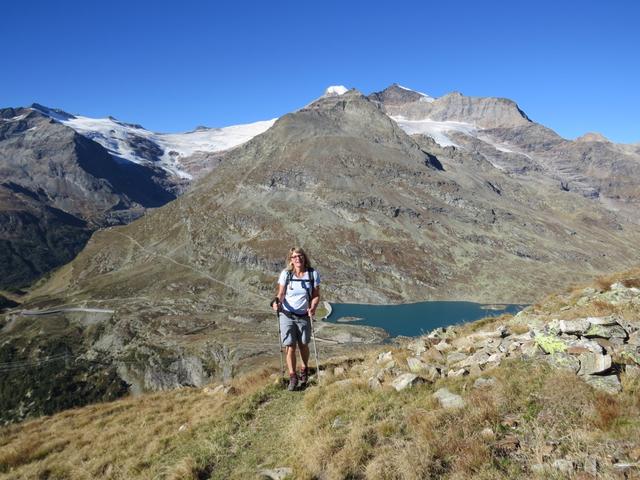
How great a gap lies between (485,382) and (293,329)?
669cm

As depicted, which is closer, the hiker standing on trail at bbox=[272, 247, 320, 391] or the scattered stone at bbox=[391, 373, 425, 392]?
the scattered stone at bbox=[391, 373, 425, 392]

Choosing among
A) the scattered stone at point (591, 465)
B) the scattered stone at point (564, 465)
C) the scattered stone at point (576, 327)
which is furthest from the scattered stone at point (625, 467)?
the scattered stone at point (576, 327)

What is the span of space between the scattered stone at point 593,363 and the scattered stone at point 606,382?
148 mm

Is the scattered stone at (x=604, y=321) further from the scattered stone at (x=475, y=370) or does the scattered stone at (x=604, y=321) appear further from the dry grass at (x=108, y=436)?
the dry grass at (x=108, y=436)

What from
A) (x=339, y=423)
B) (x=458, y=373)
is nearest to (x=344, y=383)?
(x=339, y=423)

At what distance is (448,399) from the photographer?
10.9 m

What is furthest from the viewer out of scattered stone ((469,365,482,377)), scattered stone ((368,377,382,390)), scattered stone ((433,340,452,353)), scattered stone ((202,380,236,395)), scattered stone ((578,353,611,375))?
scattered stone ((202,380,236,395))

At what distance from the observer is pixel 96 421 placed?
18141 mm

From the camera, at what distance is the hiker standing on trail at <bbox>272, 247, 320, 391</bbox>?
49.9ft

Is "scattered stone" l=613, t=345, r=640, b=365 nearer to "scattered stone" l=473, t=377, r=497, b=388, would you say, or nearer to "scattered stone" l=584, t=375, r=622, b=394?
"scattered stone" l=584, t=375, r=622, b=394

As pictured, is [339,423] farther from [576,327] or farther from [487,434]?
[576,327]

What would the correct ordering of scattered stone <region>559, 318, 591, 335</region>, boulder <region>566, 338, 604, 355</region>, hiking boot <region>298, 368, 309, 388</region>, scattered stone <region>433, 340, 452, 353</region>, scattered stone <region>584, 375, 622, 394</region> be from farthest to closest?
scattered stone <region>433, 340, 452, 353</region> → hiking boot <region>298, 368, 309, 388</region> → scattered stone <region>559, 318, 591, 335</region> → boulder <region>566, 338, 604, 355</region> → scattered stone <region>584, 375, 622, 394</region>

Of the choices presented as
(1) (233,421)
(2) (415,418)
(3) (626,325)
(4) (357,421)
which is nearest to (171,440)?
(1) (233,421)

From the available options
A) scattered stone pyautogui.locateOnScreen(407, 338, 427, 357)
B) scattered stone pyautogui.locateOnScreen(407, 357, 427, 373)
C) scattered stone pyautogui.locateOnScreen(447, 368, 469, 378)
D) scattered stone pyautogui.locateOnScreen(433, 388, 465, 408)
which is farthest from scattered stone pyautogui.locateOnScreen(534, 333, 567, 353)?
scattered stone pyautogui.locateOnScreen(407, 338, 427, 357)
